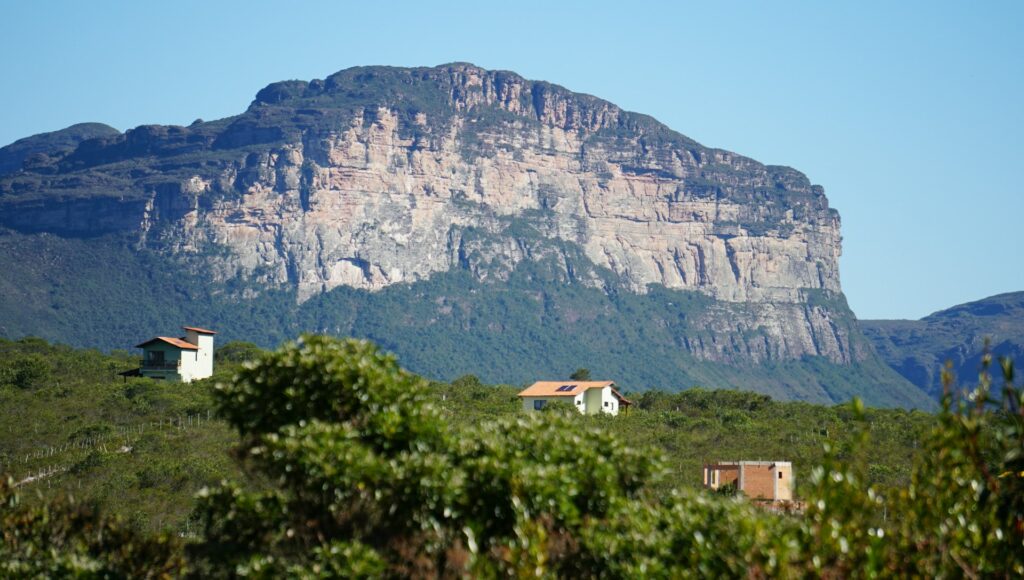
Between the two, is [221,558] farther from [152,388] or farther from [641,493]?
[152,388]

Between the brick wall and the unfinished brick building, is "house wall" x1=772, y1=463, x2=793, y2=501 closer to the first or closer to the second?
the unfinished brick building

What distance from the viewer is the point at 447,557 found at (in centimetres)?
2288

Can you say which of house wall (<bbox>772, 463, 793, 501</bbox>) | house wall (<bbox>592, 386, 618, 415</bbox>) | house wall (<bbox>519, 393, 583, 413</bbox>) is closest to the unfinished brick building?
house wall (<bbox>772, 463, 793, 501</bbox>)

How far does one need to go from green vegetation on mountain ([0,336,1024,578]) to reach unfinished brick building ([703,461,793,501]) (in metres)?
22.4

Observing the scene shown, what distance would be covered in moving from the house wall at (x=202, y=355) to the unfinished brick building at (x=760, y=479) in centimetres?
4576

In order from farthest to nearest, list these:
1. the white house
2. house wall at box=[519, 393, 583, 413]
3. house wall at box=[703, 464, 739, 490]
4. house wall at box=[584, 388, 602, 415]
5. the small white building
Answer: the small white building < house wall at box=[584, 388, 602, 415] < the white house < house wall at box=[519, 393, 583, 413] < house wall at box=[703, 464, 739, 490]

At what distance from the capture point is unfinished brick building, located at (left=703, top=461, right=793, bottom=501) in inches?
1917

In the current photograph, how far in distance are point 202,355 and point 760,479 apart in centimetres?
4869

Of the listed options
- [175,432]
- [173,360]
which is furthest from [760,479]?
[173,360]

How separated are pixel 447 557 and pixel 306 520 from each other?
2.82 metres

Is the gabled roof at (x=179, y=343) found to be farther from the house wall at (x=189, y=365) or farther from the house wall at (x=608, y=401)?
the house wall at (x=608, y=401)

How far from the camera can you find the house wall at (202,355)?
293 ft

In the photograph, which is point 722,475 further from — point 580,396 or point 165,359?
point 165,359

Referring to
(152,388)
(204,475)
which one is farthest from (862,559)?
(152,388)
